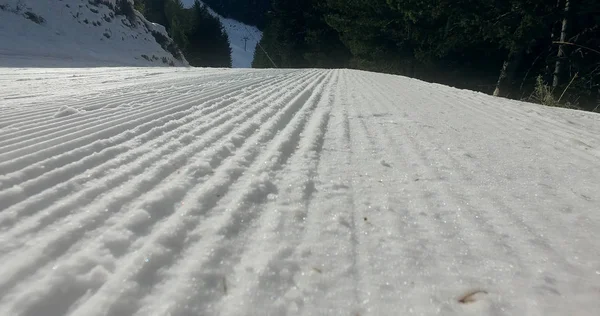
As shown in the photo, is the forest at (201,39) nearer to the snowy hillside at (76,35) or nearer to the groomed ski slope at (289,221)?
the snowy hillside at (76,35)

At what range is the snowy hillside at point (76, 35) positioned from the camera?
12.8 metres

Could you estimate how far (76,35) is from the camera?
16.0 m

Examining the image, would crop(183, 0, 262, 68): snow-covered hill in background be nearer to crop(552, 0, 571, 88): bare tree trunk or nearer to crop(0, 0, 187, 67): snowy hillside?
crop(0, 0, 187, 67): snowy hillside

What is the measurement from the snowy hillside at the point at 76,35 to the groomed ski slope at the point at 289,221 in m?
10.5

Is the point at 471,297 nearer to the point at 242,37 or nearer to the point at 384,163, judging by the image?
the point at 384,163

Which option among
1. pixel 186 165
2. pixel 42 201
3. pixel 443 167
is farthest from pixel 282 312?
pixel 443 167

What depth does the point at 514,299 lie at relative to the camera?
0.87 m

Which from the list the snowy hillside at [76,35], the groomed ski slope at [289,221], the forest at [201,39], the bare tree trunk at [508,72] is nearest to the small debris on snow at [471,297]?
the groomed ski slope at [289,221]

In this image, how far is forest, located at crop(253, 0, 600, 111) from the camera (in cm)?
1048

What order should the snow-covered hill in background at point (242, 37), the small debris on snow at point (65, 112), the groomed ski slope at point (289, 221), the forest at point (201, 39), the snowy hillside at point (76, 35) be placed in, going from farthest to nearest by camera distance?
1. the snow-covered hill in background at point (242, 37)
2. the forest at point (201, 39)
3. the snowy hillside at point (76, 35)
4. the small debris on snow at point (65, 112)
5. the groomed ski slope at point (289, 221)

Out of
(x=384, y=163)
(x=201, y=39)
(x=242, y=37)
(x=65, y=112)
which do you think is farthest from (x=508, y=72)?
(x=242, y=37)

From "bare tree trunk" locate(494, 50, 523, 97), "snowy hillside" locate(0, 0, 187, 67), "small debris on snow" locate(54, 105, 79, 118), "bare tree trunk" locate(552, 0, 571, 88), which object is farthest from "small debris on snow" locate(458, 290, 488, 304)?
"bare tree trunk" locate(494, 50, 523, 97)

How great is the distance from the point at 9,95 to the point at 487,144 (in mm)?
3983

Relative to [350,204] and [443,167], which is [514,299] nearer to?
[350,204]
